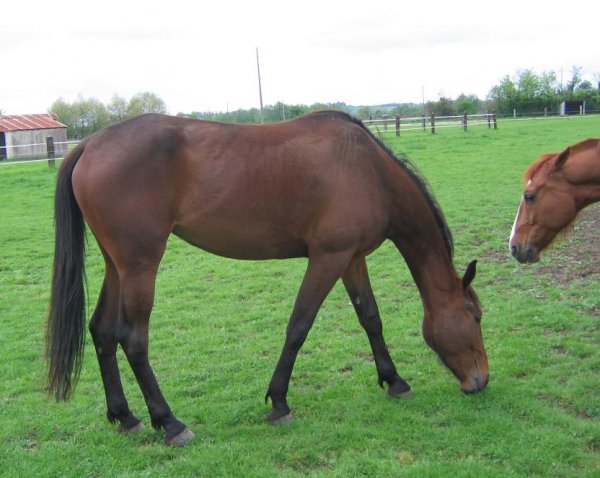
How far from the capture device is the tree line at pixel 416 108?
3182 cm

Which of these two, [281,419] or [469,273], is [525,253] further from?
[281,419]

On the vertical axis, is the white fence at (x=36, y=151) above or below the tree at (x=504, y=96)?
below

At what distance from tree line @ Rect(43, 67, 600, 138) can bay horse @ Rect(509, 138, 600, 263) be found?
23021 mm

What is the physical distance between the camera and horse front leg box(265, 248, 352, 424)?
404 cm

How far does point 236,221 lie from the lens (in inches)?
157

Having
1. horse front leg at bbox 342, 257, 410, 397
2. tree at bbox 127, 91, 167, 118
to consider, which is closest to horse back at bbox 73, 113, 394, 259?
horse front leg at bbox 342, 257, 410, 397

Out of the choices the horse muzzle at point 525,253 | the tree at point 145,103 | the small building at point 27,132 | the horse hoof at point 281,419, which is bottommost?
the horse hoof at point 281,419

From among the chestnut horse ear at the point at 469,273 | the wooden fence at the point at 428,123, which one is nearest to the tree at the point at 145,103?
the wooden fence at the point at 428,123

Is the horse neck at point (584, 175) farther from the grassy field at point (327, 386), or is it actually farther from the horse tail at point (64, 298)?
the horse tail at point (64, 298)

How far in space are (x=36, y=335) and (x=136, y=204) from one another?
309cm

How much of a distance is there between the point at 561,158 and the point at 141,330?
3.34 m

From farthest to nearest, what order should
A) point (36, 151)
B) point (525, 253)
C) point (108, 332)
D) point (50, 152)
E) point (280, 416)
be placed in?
1. point (36, 151)
2. point (50, 152)
3. point (525, 253)
4. point (108, 332)
5. point (280, 416)

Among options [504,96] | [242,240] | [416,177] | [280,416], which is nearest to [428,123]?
[504,96]

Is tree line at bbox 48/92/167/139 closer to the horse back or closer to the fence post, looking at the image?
the fence post
